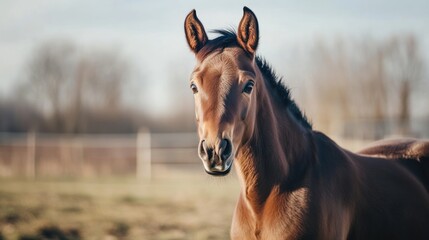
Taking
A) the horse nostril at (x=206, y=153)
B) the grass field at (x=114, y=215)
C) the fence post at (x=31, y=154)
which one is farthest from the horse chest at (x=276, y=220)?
the fence post at (x=31, y=154)

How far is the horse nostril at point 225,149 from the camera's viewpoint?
241 cm

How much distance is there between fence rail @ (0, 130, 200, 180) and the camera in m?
18.9

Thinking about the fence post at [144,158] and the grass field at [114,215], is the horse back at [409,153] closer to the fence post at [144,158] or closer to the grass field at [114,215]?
the grass field at [114,215]

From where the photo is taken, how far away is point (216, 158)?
7.88 feet

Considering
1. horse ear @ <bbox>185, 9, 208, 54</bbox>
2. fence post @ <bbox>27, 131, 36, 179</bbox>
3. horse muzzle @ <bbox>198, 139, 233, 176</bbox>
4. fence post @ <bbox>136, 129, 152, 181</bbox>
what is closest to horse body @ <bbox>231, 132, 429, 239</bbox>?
horse muzzle @ <bbox>198, 139, 233, 176</bbox>

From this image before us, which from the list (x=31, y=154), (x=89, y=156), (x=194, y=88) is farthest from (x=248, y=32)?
(x=89, y=156)

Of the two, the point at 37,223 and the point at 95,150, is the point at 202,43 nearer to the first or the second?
the point at 37,223

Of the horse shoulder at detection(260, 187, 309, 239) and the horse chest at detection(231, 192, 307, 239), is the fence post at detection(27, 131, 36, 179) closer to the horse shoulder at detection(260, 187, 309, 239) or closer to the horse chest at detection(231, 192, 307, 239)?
the horse chest at detection(231, 192, 307, 239)

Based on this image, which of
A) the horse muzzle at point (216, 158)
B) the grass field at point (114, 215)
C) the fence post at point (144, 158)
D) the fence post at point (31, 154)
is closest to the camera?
the horse muzzle at point (216, 158)

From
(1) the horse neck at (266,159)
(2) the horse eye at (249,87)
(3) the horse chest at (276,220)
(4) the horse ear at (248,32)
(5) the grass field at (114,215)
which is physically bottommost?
(5) the grass field at (114,215)

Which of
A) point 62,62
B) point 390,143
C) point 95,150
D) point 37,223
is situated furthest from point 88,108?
point 390,143

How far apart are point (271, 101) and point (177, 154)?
18004 mm

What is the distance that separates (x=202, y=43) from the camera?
10.5 ft

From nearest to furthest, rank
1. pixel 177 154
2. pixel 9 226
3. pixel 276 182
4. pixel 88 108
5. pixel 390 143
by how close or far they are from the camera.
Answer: pixel 276 182 → pixel 390 143 → pixel 9 226 → pixel 177 154 → pixel 88 108
